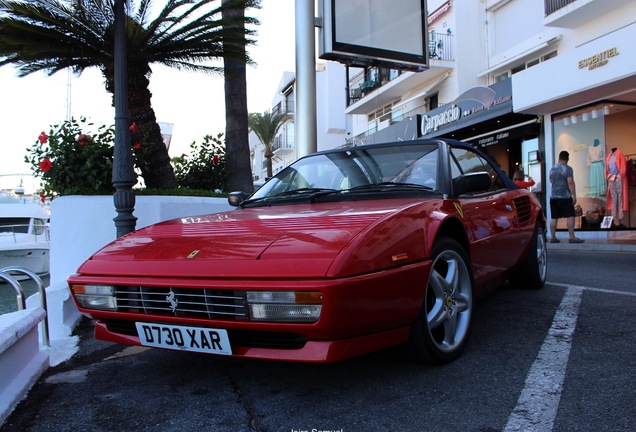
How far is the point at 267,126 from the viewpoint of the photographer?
39.7 metres

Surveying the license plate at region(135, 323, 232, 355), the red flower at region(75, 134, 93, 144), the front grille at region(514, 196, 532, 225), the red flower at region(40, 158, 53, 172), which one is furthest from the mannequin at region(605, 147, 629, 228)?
the license plate at region(135, 323, 232, 355)

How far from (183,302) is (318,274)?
0.69 metres

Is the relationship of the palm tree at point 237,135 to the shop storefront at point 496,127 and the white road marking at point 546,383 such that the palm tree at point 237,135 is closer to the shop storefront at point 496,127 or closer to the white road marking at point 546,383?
the white road marking at point 546,383

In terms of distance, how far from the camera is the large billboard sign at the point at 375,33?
8.03 meters

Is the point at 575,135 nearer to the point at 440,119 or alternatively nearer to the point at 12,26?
the point at 440,119

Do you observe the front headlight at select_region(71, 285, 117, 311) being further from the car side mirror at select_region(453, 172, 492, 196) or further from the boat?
the boat

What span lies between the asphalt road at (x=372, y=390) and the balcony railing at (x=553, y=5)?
1241 centimetres

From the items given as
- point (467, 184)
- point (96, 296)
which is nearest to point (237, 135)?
point (467, 184)

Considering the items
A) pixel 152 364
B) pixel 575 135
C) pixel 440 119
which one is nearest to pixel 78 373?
pixel 152 364

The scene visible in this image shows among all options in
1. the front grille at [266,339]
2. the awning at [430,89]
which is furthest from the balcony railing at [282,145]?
the front grille at [266,339]

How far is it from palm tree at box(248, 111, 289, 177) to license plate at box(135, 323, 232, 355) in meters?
37.3

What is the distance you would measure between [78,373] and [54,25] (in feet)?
16.5

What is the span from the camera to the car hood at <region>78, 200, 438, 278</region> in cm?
203

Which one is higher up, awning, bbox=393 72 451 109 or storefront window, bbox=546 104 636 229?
awning, bbox=393 72 451 109
